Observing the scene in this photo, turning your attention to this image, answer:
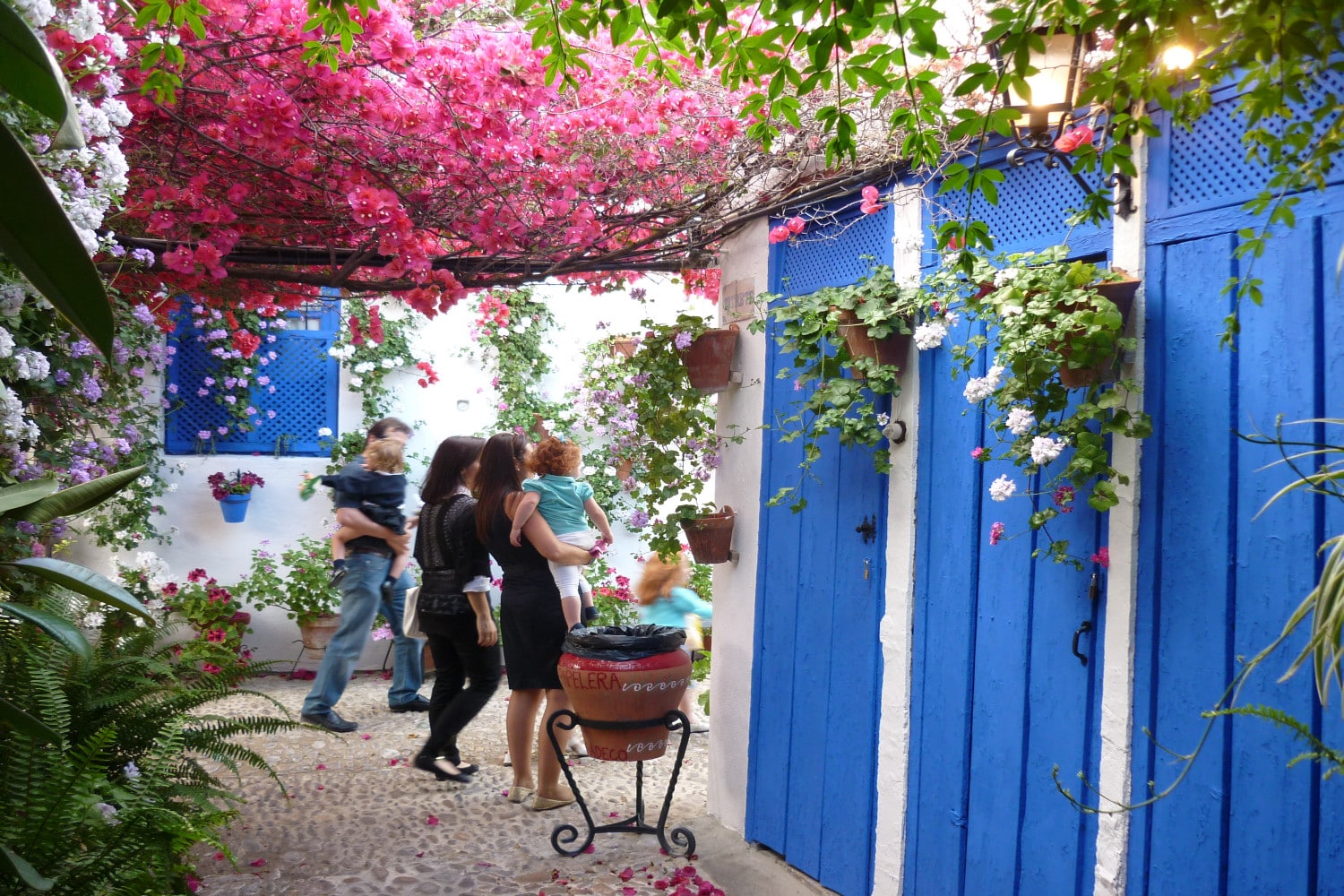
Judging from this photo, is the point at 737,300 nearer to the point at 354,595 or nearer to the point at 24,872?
the point at 354,595

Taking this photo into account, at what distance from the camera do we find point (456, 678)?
16.3ft

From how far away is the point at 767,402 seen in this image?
411 cm

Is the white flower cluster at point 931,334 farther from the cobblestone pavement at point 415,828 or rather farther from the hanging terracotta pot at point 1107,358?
the cobblestone pavement at point 415,828

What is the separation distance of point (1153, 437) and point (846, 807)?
5.79ft

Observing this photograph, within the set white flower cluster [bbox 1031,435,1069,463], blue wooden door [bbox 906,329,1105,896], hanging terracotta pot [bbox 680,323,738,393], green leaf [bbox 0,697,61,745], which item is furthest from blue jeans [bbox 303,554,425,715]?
green leaf [bbox 0,697,61,745]

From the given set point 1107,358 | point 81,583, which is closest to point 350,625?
point 1107,358

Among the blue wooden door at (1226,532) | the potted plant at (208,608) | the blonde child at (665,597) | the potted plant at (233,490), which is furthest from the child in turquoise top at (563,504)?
the potted plant at (233,490)

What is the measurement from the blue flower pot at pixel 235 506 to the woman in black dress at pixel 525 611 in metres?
3.30

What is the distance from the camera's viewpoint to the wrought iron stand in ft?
13.3

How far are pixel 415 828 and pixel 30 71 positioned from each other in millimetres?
4157

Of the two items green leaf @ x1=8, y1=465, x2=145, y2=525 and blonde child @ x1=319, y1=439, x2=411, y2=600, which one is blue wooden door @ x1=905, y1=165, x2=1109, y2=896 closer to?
green leaf @ x1=8, y1=465, x2=145, y2=525

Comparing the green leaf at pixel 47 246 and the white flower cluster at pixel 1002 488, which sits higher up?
the green leaf at pixel 47 246

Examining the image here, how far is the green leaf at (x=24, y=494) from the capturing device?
147 cm

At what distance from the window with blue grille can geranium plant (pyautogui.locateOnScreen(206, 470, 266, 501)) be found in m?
0.20
